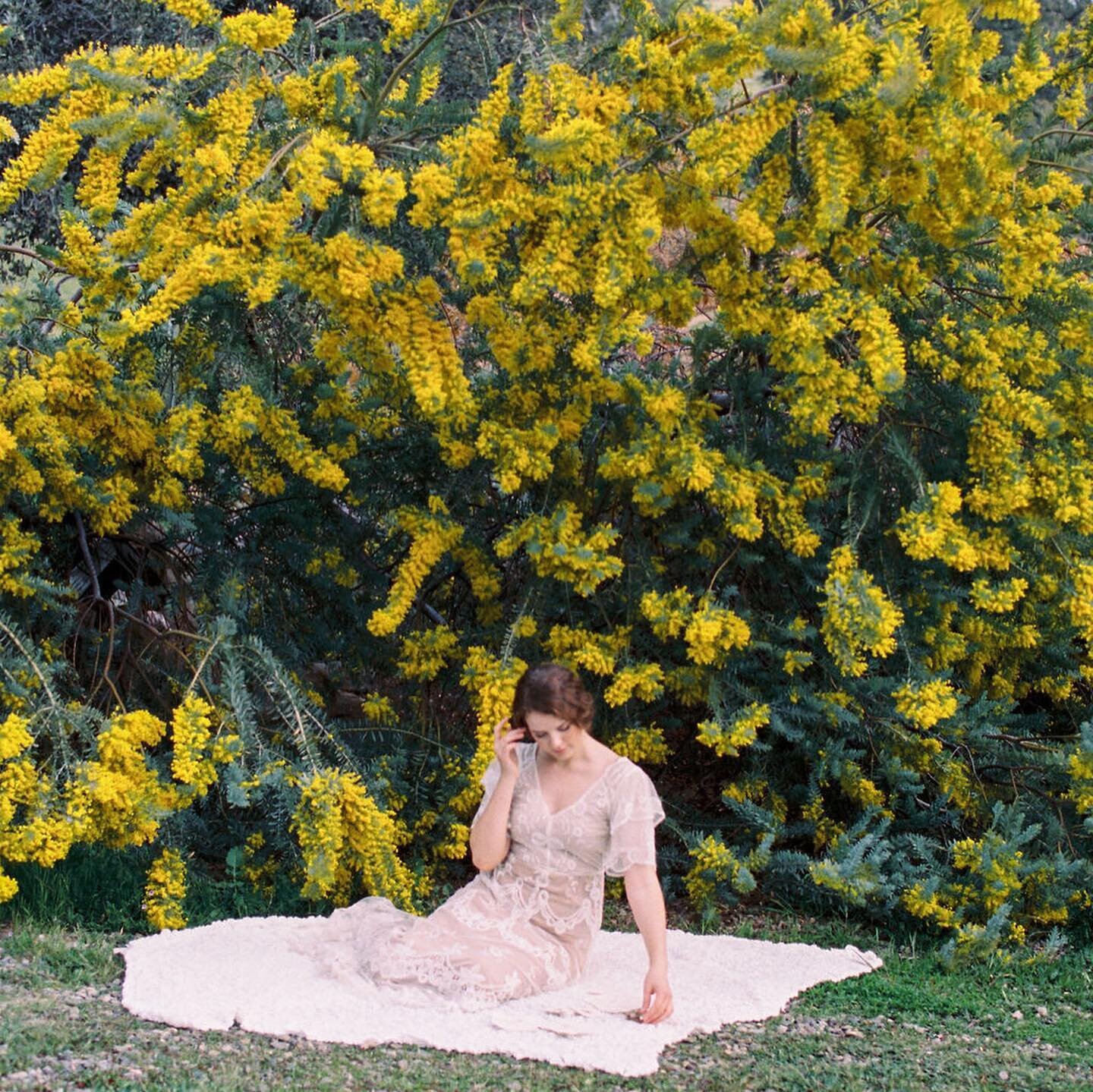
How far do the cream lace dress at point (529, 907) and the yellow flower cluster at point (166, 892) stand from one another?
58 centimetres

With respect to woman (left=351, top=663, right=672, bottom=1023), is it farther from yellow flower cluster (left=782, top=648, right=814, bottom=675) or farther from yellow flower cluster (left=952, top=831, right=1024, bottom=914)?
yellow flower cluster (left=952, top=831, right=1024, bottom=914)

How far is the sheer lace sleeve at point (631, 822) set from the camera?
426 centimetres

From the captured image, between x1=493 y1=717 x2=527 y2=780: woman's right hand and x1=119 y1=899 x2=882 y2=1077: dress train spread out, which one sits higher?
x1=493 y1=717 x2=527 y2=780: woman's right hand

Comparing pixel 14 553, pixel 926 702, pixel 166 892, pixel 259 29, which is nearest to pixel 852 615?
pixel 926 702

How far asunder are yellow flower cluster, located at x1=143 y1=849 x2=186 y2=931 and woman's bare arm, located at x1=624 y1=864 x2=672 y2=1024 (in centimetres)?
158

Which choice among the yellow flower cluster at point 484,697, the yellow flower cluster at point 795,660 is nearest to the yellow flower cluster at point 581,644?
the yellow flower cluster at point 484,697

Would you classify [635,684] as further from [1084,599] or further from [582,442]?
[1084,599]

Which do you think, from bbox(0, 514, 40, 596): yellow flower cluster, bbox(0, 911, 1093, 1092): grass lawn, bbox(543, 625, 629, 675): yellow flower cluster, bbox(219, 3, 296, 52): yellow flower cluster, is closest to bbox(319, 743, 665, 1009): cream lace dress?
bbox(0, 911, 1093, 1092): grass lawn

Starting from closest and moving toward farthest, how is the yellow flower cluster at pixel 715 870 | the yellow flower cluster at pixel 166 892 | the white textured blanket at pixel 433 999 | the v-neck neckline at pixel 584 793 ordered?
the white textured blanket at pixel 433 999
the v-neck neckline at pixel 584 793
the yellow flower cluster at pixel 166 892
the yellow flower cluster at pixel 715 870

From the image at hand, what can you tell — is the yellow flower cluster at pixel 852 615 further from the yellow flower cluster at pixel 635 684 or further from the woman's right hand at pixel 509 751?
the woman's right hand at pixel 509 751

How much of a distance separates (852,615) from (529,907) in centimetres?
138

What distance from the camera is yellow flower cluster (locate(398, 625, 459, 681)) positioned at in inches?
224

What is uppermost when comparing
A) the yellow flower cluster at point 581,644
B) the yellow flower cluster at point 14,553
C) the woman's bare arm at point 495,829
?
the yellow flower cluster at point 14,553

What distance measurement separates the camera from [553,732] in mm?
4289
